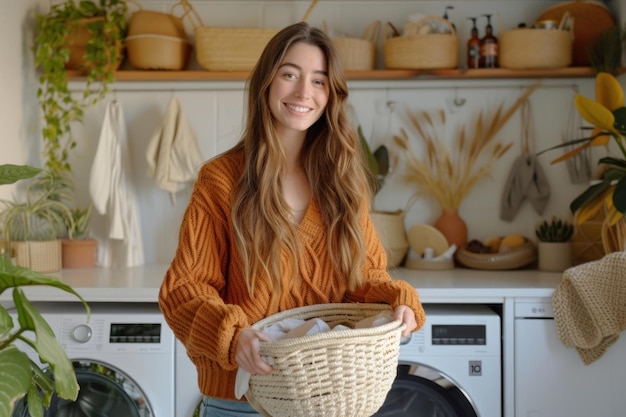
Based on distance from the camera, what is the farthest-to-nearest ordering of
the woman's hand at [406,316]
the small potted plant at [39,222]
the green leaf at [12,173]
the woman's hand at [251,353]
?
1. the small potted plant at [39,222]
2. the woman's hand at [406,316]
3. the woman's hand at [251,353]
4. the green leaf at [12,173]

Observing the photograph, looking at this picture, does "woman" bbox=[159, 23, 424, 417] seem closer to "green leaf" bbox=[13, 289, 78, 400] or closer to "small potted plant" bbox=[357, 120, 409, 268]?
"green leaf" bbox=[13, 289, 78, 400]

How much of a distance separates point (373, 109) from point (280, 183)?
1.57 metres

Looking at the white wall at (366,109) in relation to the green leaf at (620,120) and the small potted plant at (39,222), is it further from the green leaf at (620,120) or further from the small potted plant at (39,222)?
the green leaf at (620,120)

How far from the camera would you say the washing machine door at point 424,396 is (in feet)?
7.91

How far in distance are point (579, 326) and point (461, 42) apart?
1213mm

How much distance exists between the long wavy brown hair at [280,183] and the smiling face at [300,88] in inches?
0.5

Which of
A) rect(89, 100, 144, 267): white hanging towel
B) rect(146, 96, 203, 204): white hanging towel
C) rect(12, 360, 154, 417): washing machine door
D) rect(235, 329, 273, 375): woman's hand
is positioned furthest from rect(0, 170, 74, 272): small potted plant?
rect(235, 329, 273, 375): woman's hand

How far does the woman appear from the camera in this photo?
4.89 ft

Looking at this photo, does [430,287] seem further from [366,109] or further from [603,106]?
[366,109]

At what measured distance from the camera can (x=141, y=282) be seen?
8.50 ft

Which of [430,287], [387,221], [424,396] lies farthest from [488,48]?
[424,396]

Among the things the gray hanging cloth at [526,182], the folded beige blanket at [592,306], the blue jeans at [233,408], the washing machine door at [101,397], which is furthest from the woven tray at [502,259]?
the blue jeans at [233,408]

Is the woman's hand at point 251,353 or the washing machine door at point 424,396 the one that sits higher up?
the woman's hand at point 251,353

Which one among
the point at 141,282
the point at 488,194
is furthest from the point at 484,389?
the point at 141,282
